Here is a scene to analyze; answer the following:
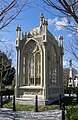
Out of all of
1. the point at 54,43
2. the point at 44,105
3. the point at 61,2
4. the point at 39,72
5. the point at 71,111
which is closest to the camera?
the point at 61,2

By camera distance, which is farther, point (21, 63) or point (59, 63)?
point (59, 63)

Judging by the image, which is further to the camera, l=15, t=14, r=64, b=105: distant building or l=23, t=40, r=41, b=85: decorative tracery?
l=23, t=40, r=41, b=85: decorative tracery

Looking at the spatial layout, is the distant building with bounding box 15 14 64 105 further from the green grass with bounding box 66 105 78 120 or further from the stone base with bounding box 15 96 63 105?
the green grass with bounding box 66 105 78 120

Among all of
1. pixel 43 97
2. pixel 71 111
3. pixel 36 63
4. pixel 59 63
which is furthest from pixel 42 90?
pixel 71 111

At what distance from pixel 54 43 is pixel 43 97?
5132 mm

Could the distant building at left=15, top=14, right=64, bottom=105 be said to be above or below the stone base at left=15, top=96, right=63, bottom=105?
above

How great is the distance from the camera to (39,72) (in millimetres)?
17625

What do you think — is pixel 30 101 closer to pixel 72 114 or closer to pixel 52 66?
pixel 52 66

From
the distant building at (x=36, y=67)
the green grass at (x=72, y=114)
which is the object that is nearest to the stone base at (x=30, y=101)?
the distant building at (x=36, y=67)

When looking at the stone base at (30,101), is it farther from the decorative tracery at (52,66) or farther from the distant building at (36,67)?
the decorative tracery at (52,66)

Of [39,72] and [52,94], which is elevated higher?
[39,72]

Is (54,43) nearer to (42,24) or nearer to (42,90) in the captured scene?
(42,24)

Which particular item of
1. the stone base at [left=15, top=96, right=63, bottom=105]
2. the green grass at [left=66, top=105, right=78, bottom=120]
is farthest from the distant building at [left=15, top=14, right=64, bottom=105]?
the green grass at [left=66, top=105, right=78, bottom=120]

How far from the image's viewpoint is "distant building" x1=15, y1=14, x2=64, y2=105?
1712 centimetres
